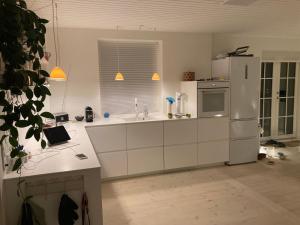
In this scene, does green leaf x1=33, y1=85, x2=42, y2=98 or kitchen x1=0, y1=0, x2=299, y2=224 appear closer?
green leaf x1=33, y1=85, x2=42, y2=98

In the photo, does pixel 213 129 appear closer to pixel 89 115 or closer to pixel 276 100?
pixel 89 115

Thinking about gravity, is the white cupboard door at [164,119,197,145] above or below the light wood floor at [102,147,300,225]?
above

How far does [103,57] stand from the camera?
4.36 metres

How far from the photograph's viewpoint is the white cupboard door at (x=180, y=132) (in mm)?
4164

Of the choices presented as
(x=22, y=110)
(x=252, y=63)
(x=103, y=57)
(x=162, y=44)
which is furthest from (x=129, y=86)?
(x=22, y=110)

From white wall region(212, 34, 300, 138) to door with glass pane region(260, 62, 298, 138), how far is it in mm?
196

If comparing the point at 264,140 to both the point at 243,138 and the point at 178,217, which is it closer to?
the point at 243,138

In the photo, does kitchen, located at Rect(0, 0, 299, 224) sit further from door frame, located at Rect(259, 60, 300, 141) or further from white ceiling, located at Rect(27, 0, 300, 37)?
door frame, located at Rect(259, 60, 300, 141)

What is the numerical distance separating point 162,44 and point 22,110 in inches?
149

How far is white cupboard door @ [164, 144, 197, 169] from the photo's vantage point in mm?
4211

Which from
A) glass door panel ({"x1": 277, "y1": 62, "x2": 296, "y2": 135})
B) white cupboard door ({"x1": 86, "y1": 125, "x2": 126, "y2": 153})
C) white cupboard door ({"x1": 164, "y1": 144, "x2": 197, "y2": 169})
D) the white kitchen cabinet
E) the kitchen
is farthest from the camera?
glass door panel ({"x1": 277, "y1": 62, "x2": 296, "y2": 135})

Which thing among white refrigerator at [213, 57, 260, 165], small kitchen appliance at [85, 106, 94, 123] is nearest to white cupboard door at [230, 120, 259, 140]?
white refrigerator at [213, 57, 260, 165]

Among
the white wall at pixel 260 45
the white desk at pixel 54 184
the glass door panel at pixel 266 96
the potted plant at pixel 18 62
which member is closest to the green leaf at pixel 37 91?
the potted plant at pixel 18 62

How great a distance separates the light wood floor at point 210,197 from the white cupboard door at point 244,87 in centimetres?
102
